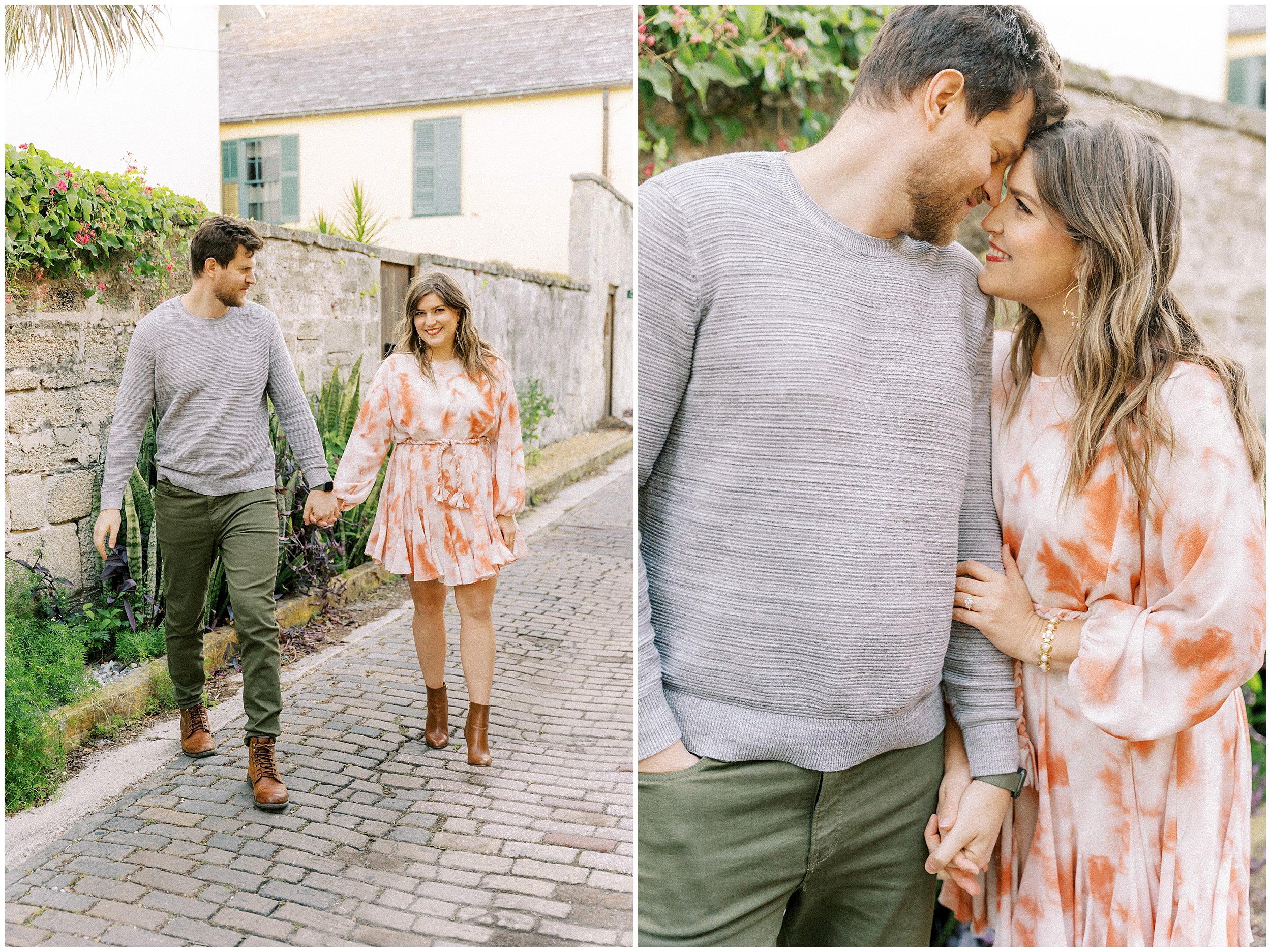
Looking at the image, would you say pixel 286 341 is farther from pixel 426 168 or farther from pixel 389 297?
pixel 426 168

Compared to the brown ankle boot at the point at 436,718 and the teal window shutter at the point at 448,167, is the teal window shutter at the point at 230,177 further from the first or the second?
the brown ankle boot at the point at 436,718

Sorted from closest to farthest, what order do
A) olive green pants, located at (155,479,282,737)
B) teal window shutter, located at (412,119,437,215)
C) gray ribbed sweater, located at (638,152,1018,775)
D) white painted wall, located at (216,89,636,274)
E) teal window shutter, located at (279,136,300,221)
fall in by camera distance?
gray ribbed sweater, located at (638,152,1018,775)
olive green pants, located at (155,479,282,737)
teal window shutter, located at (279,136,300,221)
white painted wall, located at (216,89,636,274)
teal window shutter, located at (412,119,437,215)

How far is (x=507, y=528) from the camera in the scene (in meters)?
2.76

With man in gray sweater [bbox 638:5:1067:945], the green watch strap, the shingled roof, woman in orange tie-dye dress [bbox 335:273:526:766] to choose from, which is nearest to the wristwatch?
the green watch strap

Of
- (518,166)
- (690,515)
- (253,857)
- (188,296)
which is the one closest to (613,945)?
(253,857)

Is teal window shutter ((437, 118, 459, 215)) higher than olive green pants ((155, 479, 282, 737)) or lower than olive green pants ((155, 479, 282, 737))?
higher

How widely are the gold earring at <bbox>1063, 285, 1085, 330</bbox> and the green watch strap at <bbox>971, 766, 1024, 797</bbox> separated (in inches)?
28.4

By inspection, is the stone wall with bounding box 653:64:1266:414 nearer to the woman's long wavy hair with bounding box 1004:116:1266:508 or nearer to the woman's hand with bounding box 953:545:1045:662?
the woman's long wavy hair with bounding box 1004:116:1266:508

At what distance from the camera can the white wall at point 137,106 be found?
1.97 metres

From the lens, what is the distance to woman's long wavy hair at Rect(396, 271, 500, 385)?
263 cm

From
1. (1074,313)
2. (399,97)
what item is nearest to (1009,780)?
(1074,313)

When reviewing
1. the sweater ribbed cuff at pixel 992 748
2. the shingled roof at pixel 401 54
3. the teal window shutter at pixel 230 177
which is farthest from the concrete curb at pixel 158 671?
the sweater ribbed cuff at pixel 992 748

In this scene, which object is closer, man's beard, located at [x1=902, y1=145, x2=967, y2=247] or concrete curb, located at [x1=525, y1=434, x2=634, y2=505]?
man's beard, located at [x1=902, y1=145, x2=967, y2=247]

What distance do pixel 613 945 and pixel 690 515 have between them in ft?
3.48
